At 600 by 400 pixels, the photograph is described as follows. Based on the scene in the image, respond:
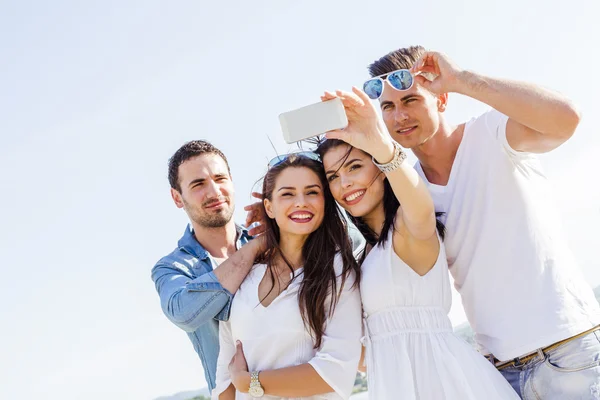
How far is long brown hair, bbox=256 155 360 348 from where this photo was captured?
4.59 metres

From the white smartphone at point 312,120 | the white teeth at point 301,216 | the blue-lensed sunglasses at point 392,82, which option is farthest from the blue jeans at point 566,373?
the blue-lensed sunglasses at point 392,82

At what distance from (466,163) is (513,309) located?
1.09m

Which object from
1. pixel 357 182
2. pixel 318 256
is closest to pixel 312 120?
pixel 357 182

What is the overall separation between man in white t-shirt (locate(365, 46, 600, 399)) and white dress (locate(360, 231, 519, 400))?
9.3 inches

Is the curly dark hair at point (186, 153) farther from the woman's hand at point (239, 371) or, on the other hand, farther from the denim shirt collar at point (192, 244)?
the woman's hand at point (239, 371)

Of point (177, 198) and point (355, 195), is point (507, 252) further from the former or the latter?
point (177, 198)

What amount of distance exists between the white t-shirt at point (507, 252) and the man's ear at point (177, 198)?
2707 millimetres

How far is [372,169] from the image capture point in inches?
186

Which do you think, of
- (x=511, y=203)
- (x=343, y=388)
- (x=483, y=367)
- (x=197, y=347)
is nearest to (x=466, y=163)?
(x=511, y=203)

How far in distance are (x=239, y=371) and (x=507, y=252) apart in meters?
2.05

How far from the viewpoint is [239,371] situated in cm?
459

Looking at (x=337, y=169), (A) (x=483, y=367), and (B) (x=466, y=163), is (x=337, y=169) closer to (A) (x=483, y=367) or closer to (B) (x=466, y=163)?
(B) (x=466, y=163)

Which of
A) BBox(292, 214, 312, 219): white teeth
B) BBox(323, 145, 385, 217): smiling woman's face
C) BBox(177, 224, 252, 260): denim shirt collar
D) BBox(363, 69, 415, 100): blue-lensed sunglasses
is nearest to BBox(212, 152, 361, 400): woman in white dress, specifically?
BBox(292, 214, 312, 219): white teeth

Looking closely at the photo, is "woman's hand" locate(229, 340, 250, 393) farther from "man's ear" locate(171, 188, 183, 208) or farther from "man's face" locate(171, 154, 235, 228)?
"man's ear" locate(171, 188, 183, 208)
